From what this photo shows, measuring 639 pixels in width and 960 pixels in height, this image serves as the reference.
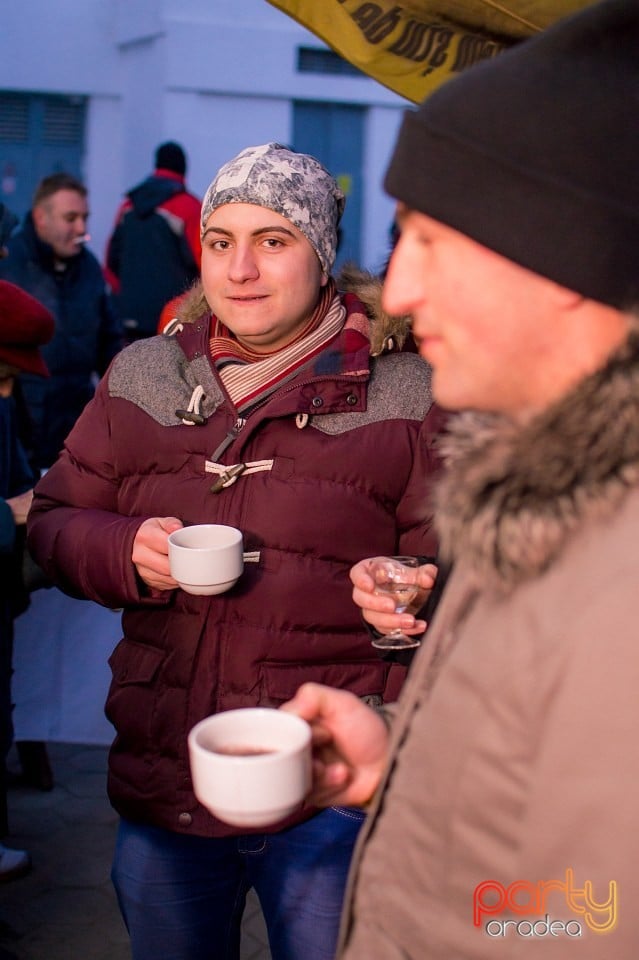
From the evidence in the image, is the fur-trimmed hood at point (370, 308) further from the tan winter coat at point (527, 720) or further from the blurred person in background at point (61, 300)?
the blurred person in background at point (61, 300)

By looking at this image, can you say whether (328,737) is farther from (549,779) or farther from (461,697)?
(549,779)

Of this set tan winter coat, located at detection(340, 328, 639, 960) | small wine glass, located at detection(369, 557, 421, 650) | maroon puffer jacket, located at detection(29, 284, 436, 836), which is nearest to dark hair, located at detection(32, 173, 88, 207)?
maroon puffer jacket, located at detection(29, 284, 436, 836)

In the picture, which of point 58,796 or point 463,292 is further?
point 58,796

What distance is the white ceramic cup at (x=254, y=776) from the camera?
4.43 ft

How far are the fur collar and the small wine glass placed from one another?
87 centimetres

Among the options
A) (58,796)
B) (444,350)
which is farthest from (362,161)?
(444,350)

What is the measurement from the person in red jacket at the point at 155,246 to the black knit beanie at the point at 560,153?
6324 mm

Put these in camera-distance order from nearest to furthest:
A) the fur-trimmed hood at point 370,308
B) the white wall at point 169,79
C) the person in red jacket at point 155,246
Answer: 1. the fur-trimmed hood at point 370,308
2. the person in red jacket at point 155,246
3. the white wall at point 169,79

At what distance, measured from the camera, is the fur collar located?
1.17 metres

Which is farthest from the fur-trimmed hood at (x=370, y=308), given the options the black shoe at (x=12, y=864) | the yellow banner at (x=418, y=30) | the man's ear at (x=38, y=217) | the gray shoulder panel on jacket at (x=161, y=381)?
the man's ear at (x=38, y=217)

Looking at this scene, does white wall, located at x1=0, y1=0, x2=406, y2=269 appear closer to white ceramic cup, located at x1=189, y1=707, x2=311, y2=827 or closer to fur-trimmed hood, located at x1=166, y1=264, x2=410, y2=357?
fur-trimmed hood, located at x1=166, y1=264, x2=410, y2=357

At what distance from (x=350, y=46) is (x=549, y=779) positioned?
2.65m

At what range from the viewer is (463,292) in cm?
128

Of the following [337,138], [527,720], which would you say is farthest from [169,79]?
[527,720]
